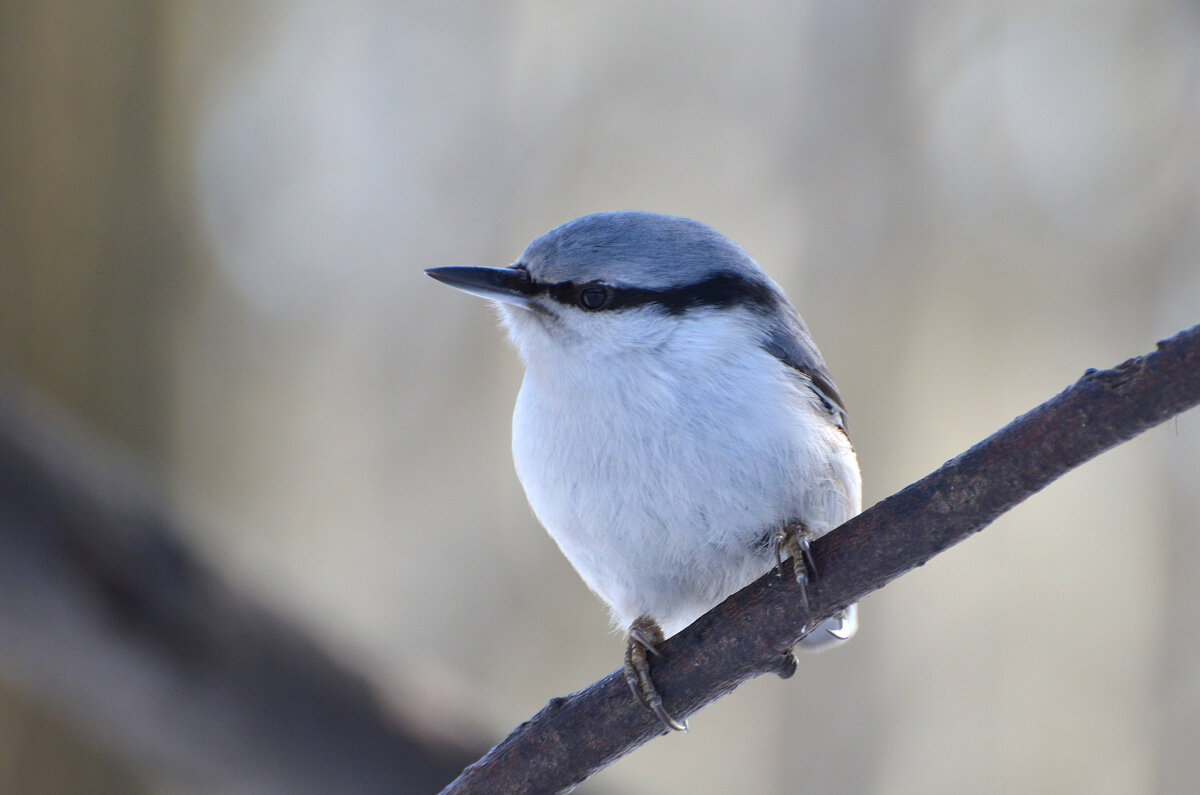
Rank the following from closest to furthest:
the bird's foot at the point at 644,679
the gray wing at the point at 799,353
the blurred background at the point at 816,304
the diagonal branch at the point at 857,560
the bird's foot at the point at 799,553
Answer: the diagonal branch at the point at 857,560 < the bird's foot at the point at 799,553 < the bird's foot at the point at 644,679 < the gray wing at the point at 799,353 < the blurred background at the point at 816,304

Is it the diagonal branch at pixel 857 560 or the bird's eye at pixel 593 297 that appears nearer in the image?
the diagonal branch at pixel 857 560

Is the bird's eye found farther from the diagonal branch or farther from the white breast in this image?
the diagonal branch

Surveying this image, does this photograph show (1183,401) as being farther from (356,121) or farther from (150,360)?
(356,121)

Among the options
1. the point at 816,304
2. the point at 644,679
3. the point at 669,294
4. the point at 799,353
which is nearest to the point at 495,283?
the point at 669,294

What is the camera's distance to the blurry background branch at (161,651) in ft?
7.55

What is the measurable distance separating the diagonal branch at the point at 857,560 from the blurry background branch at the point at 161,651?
1069 millimetres

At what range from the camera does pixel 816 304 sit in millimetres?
4457

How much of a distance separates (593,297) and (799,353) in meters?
0.39

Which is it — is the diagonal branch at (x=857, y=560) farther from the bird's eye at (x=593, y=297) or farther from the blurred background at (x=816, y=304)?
the blurred background at (x=816, y=304)

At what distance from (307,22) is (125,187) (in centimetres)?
161

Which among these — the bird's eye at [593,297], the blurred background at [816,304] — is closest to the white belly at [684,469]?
the bird's eye at [593,297]

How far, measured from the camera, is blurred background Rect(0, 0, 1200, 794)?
433 cm

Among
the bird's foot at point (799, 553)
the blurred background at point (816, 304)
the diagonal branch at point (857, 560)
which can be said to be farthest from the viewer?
the blurred background at point (816, 304)

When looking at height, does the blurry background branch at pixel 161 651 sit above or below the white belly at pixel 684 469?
above
